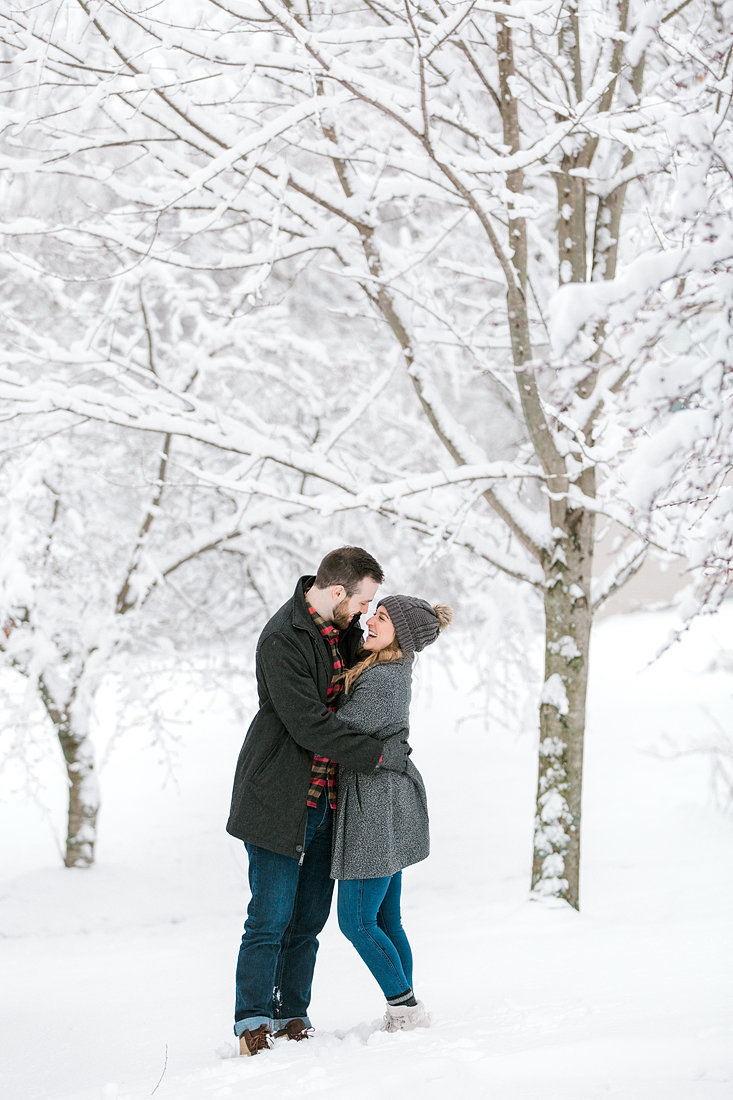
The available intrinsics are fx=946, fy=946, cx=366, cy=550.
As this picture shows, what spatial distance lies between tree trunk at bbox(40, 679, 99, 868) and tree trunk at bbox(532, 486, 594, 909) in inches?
143

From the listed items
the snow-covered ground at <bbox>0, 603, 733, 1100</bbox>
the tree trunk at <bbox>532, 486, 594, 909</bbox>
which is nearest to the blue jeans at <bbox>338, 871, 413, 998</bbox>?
the snow-covered ground at <bbox>0, 603, 733, 1100</bbox>

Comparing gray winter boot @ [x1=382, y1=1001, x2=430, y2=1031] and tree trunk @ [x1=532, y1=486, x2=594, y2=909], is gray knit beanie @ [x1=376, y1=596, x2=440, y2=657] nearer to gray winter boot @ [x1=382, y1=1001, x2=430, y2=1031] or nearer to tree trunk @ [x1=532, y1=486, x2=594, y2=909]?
gray winter boot @ [x1=382, y1=1001, x2=430, y2=1031]

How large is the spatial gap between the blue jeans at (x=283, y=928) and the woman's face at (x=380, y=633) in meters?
0.50

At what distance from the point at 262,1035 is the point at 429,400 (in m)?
3.22

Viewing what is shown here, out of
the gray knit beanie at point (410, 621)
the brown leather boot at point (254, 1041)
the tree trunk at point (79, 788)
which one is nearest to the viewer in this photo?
the brown leather boot at point (254, 1041)

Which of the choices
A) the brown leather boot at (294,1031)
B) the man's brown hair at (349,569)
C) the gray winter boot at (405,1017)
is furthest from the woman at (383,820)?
the brown leather boot at (294,1031)

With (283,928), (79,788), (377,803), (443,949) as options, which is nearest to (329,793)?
(377,803)

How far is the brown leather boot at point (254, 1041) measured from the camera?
276cm

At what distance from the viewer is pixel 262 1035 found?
278 cm

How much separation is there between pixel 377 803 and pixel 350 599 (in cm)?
63

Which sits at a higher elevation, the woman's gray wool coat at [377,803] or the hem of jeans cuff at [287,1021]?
the woman's gray wool coat at [377,803]

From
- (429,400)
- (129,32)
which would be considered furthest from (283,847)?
(129,32)

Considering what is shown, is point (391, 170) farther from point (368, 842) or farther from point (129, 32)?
point (368, 842)

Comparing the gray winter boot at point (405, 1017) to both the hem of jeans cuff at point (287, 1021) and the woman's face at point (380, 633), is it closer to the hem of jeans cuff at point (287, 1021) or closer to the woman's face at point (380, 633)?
the hem of jeans cuff at point (287, 1021)
